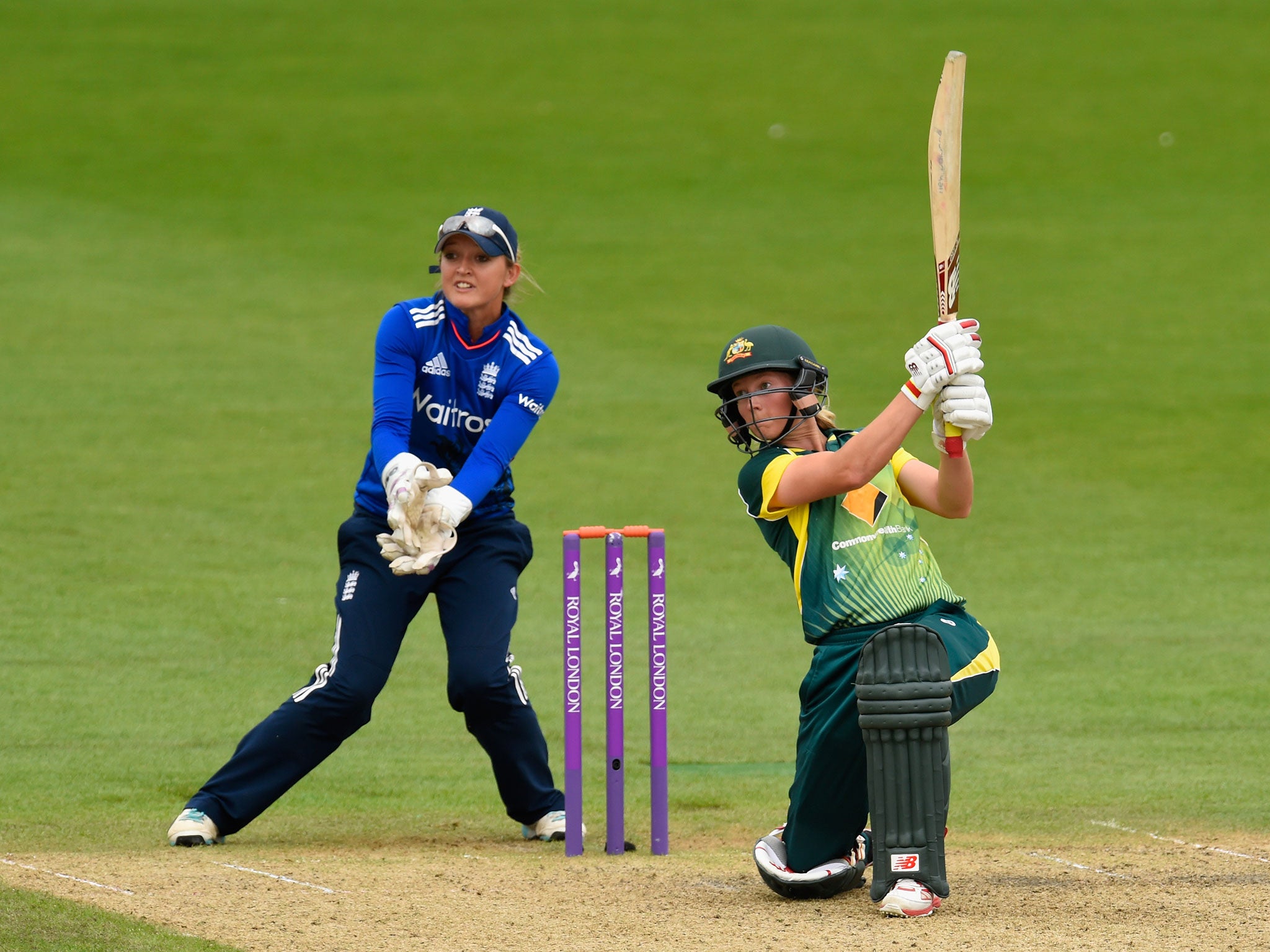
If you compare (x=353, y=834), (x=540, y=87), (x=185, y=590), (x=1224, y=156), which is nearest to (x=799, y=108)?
(x=540, y=87)

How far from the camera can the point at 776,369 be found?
4391 millimetres

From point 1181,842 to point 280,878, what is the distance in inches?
107

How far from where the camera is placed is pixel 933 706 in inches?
159

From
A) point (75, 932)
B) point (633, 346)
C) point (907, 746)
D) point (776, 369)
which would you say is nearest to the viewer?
point (75, 932)

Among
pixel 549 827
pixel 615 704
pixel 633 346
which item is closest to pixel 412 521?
pixel 615 704

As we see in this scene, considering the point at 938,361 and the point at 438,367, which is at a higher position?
the point at 438,367

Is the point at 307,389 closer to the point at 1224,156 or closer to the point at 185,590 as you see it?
the point at 185,590

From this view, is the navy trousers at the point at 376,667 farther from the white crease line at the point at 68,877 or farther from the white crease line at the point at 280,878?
the white crease line at the point at 68,877

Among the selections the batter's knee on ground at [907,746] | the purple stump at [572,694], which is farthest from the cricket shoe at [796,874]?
the purple stump at [572,694]

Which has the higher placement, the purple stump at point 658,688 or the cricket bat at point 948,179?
the cricket bat at point 948,179

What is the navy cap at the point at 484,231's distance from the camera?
5125mm

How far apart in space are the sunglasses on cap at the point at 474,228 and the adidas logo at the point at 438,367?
346 millimetres

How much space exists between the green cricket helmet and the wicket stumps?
69cm

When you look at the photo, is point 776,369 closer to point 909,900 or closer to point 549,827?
point 909,900
